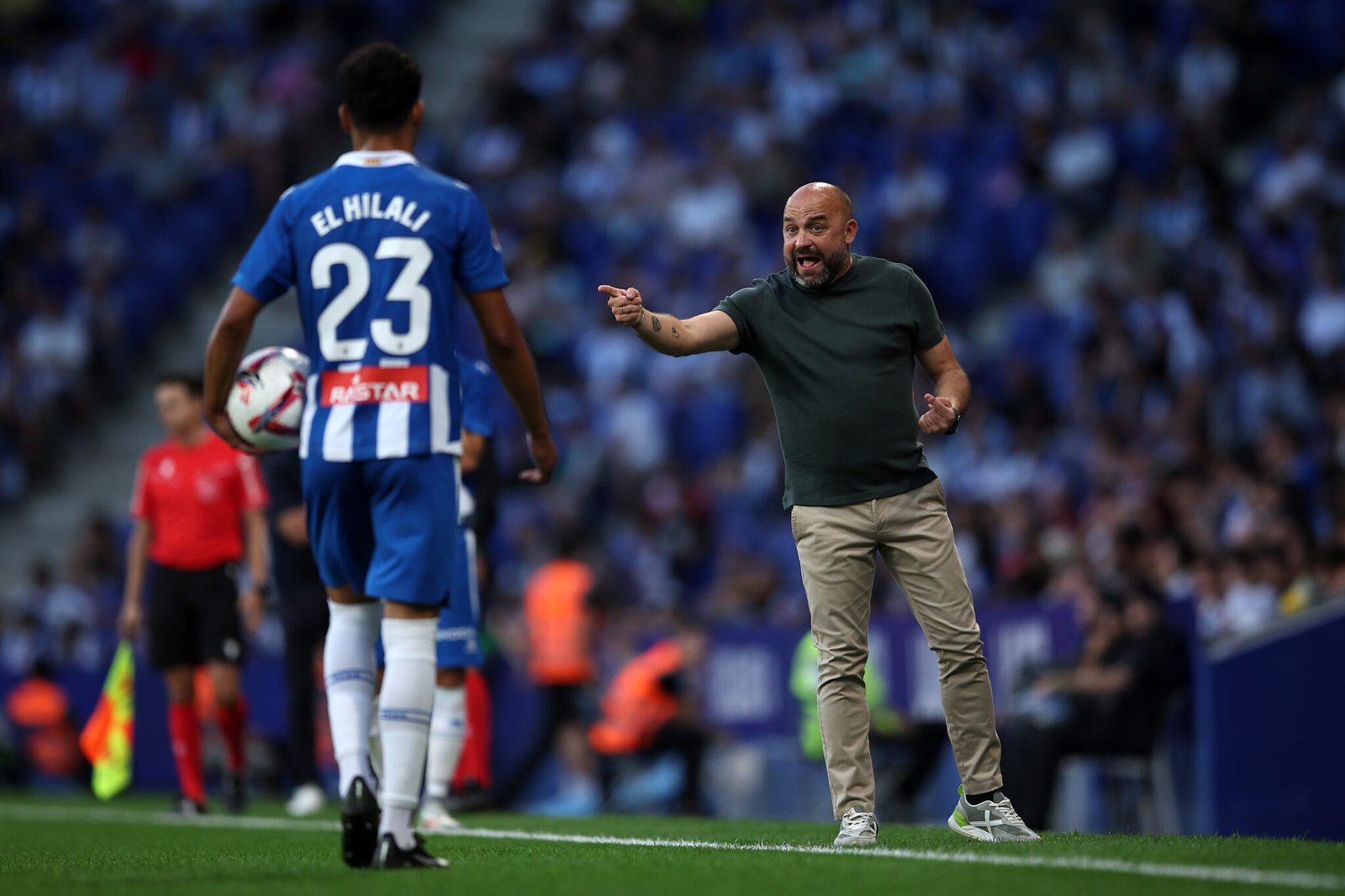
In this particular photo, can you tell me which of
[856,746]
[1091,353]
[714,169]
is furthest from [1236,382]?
[856,746]

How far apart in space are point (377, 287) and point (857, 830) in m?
2.40

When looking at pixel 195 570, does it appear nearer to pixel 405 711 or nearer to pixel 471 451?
pixel 471 451

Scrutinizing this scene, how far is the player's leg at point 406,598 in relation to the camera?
198 inches

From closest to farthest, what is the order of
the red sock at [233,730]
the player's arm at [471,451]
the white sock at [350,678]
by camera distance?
the white sock at [350,678], the player's arm at [471,451], the red sock at [233,730]

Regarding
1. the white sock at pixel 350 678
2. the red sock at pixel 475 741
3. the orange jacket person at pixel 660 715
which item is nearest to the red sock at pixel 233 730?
the red sock at pixel 475 741

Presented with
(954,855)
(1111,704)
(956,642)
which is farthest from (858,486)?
(1111,704)

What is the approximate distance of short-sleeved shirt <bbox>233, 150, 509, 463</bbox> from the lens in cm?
505

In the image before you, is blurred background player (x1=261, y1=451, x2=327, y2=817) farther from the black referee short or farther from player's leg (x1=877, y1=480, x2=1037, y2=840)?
→ player's leg (x1=877, y1=480, x2=1037, y2=840)

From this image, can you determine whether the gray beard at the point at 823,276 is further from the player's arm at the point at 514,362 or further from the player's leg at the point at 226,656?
the player's leg at the point at 226,656

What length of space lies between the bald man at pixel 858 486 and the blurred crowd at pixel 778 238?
10.7 ft

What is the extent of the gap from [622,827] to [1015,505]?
648 cm

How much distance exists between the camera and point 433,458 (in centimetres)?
509

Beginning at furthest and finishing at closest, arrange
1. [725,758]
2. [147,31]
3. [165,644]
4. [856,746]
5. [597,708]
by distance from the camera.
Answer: [147,31], [597,708], [725,758], [165,644], [856,746]

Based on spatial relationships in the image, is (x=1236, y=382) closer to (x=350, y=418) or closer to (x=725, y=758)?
(x=725, y=758)
